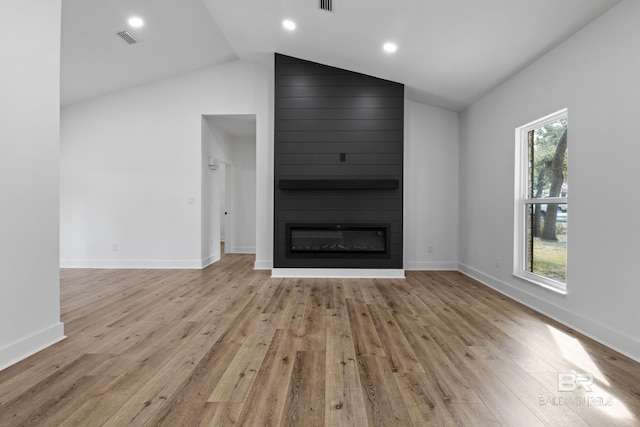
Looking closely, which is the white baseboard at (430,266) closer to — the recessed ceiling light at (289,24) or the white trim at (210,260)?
the white trim at (210,260)

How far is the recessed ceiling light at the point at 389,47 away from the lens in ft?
12.1

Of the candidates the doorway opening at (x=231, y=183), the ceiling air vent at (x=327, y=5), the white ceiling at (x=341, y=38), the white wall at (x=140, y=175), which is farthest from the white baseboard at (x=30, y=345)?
the ceiling air vent at (x=327, y=5)

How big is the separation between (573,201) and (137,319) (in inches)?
157

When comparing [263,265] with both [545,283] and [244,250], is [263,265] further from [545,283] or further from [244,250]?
[545,283]

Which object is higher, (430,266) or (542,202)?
(542,202)

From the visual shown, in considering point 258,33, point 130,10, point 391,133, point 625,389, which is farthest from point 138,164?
point 625,389

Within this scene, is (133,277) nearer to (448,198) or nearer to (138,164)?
(138,164)

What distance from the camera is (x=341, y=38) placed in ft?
12.5

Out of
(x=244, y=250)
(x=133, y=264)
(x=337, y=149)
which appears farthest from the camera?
(x=244, y=250)

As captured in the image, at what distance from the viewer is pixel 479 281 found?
4.36m

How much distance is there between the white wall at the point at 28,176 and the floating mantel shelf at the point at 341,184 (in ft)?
8.80

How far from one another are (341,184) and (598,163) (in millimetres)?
2780

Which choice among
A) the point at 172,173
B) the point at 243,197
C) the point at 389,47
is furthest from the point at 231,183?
the point at 389,47

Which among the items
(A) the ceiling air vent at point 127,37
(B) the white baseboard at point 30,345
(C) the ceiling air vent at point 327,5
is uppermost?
(A) the ceiling air vent at point 127,37
